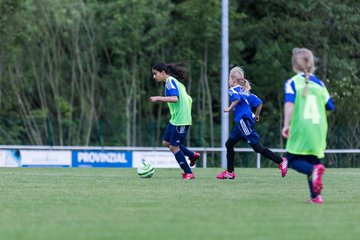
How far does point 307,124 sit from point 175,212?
205 centimetres

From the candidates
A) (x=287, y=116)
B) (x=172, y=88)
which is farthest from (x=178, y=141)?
(x=287, y=116)

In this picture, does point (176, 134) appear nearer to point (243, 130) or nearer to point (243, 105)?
point (243, 130)

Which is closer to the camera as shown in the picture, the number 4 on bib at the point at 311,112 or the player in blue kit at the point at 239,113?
the number 4 on bib at the point at 311,112

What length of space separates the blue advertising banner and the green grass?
15.5 metres

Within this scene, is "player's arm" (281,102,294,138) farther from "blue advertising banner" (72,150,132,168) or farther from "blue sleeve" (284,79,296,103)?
"blue advertising banner" (72,150,132,168)

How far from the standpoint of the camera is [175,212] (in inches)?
392

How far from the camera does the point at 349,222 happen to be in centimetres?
920

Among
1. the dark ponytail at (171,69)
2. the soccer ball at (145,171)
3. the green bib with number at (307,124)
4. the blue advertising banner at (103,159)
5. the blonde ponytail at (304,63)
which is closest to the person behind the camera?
the green bib with number at (307,124)

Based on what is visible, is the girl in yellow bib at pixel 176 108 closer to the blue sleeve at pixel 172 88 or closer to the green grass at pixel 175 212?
the blue sleeve at pixel 172 88

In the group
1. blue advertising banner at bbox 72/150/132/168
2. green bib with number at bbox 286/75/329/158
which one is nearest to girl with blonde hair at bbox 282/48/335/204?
green bib with number at bbox 286/75/329/158

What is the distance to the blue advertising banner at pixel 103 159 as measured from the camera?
1186 inches

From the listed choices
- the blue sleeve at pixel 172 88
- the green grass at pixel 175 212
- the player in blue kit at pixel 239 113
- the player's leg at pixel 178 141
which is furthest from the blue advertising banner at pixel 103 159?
the green grass at pixel 175 212

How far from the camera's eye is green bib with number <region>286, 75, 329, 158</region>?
Answer: 11.0 m

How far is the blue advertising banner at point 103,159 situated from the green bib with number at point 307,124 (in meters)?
19.2
